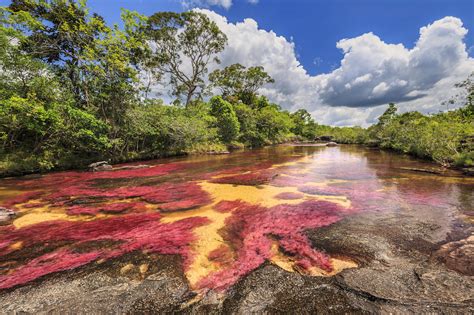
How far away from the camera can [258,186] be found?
9.53 meters

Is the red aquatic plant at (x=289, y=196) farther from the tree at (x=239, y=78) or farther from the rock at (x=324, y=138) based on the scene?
the rock at (x=324, y=138)

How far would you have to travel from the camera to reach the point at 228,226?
17.7 feet

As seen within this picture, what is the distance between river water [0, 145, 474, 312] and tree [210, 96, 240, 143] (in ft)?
75.6

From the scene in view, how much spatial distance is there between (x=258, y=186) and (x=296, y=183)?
6.70 feet

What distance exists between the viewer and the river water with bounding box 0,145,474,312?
3662 mm

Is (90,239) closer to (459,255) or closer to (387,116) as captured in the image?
(459,255)

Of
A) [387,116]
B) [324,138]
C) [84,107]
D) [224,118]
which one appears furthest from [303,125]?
[84,107]

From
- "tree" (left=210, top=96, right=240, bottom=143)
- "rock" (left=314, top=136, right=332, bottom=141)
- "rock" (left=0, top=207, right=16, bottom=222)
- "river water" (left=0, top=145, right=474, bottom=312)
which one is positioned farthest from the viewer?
"rock" (left=314, top=136, right=332, bottom=141)

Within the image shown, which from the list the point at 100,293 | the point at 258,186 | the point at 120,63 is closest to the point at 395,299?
the point at 100,293

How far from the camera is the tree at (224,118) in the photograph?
3162 centimetres

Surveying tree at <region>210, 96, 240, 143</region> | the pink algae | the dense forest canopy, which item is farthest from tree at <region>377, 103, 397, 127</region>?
the pink algae

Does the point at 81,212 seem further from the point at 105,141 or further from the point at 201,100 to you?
the point at 201,100

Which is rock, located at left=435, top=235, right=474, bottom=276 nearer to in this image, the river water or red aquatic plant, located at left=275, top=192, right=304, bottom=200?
the river water

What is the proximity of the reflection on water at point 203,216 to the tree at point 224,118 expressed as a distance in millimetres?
21879
